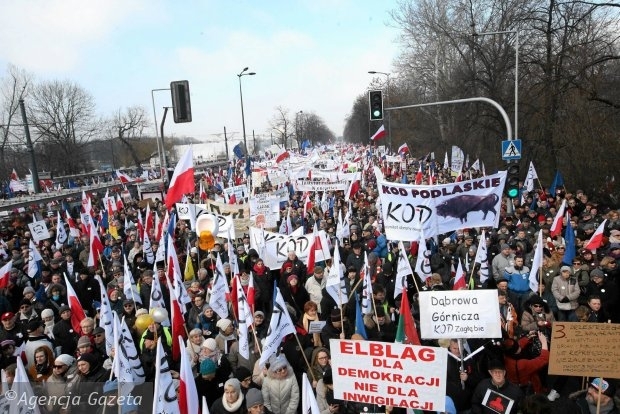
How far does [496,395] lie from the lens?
16.0 ft

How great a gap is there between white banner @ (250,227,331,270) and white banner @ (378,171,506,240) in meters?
2.90

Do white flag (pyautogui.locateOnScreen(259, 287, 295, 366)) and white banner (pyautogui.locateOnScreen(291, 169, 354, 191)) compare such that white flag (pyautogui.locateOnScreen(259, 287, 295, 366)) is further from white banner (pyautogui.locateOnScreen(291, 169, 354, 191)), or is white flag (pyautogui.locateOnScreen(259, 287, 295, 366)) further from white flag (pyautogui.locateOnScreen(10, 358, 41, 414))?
white banner (pyautogui.locateOnScreen(291, 169, 354, 191))

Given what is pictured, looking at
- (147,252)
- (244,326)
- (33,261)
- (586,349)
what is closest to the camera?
(586,349)

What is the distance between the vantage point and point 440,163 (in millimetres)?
38281

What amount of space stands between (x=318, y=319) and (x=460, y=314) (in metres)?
2.39

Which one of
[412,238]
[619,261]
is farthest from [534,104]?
[412,238]

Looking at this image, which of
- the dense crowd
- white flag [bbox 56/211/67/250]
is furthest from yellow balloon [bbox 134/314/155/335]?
white flag [bbox 56/211/67/250]

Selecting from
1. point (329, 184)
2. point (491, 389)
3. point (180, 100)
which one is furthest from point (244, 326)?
point (329, 184)

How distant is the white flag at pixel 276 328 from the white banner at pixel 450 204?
3021mm

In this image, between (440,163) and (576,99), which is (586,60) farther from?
(440,163)

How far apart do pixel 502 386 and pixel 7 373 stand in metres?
5.41

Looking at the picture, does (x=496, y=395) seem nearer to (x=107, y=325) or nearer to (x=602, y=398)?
(x=602, y=398)

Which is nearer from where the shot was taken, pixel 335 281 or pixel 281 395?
pixel 281 395

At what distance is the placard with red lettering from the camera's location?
419cm
